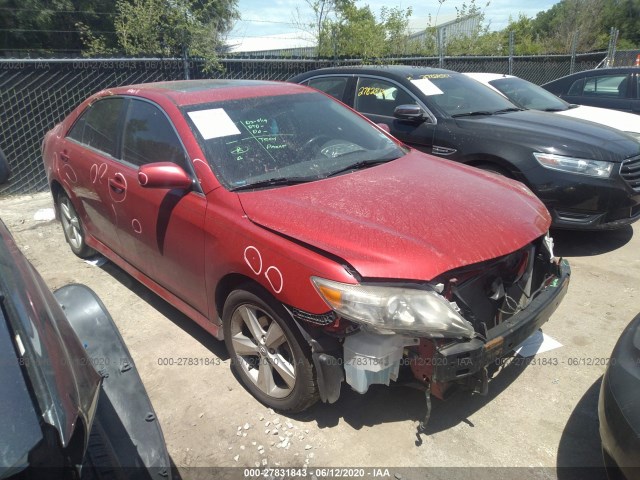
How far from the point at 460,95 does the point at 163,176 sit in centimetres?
391

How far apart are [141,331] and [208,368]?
76cm

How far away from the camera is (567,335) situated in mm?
3357

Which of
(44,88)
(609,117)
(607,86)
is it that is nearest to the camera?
(44,88)

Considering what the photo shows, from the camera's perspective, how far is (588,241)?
5.01 m

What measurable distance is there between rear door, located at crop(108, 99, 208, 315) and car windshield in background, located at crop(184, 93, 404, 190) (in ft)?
0.69

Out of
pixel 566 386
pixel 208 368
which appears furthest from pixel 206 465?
pixel 566 386

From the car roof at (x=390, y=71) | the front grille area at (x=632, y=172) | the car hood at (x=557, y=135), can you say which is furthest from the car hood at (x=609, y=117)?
the car roof at (x=390, y=71)

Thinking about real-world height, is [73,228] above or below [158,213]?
below

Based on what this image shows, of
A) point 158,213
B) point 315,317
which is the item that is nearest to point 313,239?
point 315,317

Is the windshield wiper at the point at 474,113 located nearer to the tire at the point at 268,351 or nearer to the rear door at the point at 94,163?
the rear door at the point at 94,163

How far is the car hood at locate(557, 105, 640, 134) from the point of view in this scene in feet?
20.3

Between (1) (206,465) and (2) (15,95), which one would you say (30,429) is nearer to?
(1) (206,465)

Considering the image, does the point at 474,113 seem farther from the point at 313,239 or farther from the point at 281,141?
the point at 313,239

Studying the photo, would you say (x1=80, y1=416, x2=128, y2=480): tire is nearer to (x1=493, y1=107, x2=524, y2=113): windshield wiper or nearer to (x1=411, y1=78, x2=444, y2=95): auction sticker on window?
(x1=411, y1=78, x2=444, y2=95): auction sticker on window
